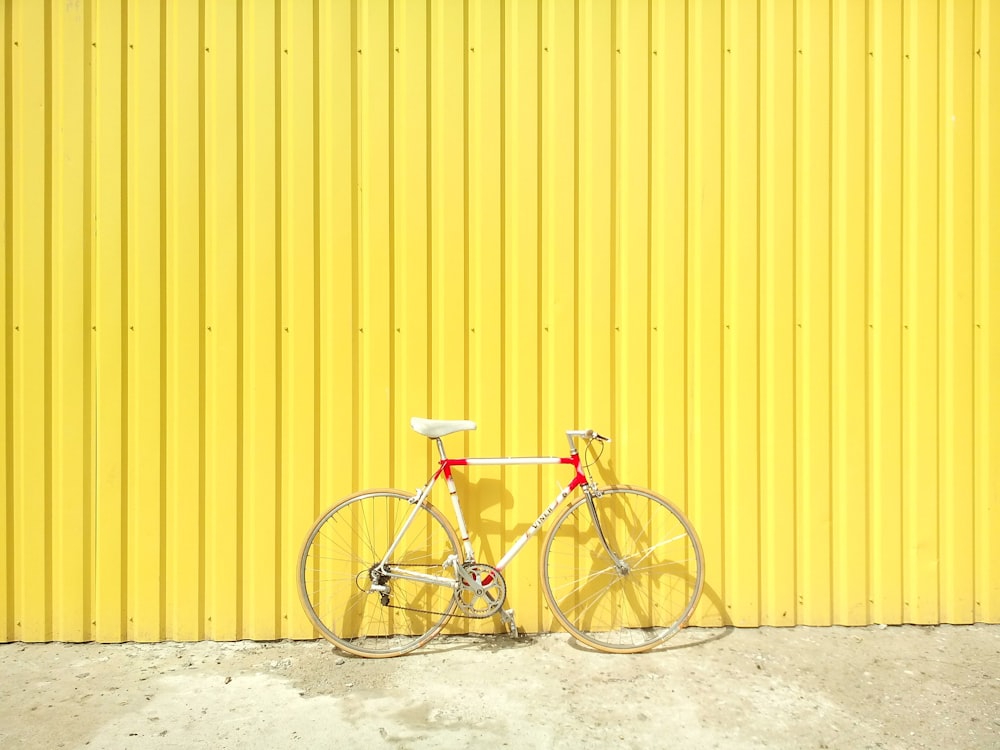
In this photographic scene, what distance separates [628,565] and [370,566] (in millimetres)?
1362

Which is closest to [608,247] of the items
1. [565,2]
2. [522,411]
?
[522,411]

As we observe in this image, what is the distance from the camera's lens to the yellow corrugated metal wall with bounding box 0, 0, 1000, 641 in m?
3.67

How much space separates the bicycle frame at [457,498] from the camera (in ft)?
11.6

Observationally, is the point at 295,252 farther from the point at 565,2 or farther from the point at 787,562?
the point at 787,562

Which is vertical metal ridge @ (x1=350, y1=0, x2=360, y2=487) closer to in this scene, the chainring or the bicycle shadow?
the chainring

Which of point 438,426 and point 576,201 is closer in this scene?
point 438,426

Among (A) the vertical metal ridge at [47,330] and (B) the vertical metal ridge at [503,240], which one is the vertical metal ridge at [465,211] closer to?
(B) the vertical metal ridge at [503,240]

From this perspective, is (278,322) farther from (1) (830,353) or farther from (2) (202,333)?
(1) (830,353)

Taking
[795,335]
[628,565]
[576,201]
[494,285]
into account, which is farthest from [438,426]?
[795,335]

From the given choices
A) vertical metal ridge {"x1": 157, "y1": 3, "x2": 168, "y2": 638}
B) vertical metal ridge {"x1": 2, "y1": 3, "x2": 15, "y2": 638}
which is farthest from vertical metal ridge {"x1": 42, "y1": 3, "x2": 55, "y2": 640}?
vertical metal ridge {"x1": 157, "y1": 3, "x2": 168, "y2": 638}

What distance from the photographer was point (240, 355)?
3689 millimetres

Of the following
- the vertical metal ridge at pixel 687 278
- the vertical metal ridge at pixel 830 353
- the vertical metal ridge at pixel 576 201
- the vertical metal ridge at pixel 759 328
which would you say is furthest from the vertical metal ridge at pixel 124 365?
the vertical metal ridge at pixel 830 353

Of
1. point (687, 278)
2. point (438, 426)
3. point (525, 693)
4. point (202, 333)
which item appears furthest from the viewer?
point (687, 278)

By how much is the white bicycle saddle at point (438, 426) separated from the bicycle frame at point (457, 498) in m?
0.10
